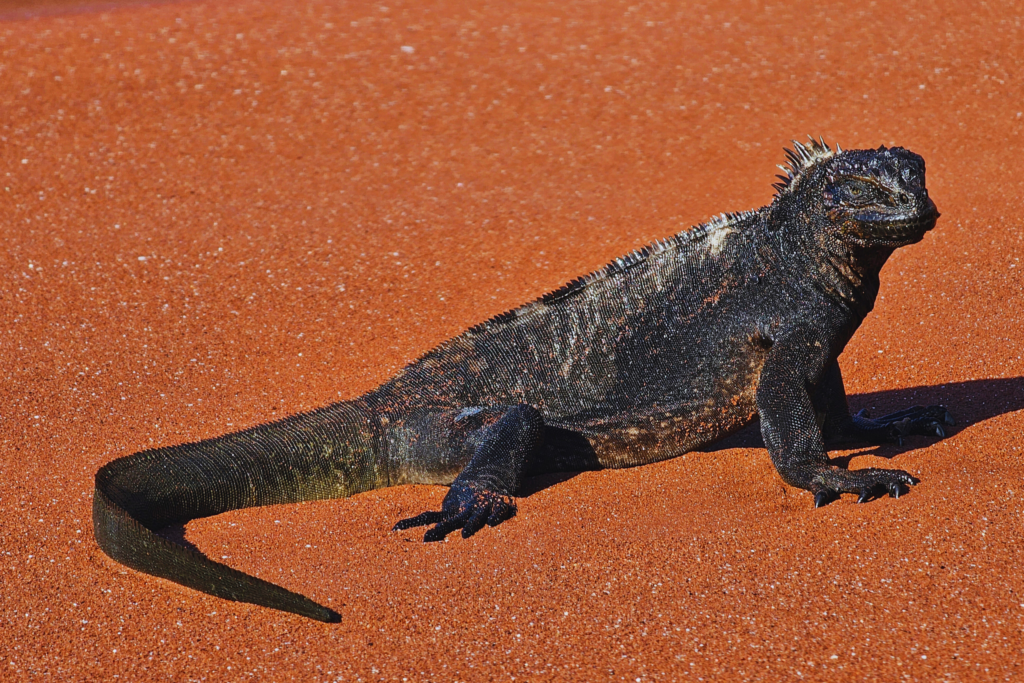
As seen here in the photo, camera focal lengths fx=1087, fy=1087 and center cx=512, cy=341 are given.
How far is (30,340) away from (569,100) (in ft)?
Answer: 25.3

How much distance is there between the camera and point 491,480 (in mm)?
6234

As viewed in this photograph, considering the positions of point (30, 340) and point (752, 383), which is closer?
point (752, 383)

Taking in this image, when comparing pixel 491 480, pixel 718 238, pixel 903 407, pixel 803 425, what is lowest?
pixel 903 407

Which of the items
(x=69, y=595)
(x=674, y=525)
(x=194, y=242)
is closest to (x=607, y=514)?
(x=674, y=525)

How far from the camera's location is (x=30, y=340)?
30.9ft

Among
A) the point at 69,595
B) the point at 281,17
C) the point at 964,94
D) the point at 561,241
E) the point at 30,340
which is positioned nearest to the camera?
the point at 69,595

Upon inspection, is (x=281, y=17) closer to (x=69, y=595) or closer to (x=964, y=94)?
(x=964, y=94)

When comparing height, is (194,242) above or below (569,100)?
below

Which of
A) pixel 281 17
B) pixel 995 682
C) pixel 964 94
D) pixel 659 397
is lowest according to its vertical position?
pixel 995 682

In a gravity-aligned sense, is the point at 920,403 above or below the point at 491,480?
below

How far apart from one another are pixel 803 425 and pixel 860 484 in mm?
462

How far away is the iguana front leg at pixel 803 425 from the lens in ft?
19.5

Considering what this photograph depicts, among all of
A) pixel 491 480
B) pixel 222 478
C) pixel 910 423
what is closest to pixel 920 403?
pixel 910 423

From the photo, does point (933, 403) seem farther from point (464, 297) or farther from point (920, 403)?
point (464, 297)
